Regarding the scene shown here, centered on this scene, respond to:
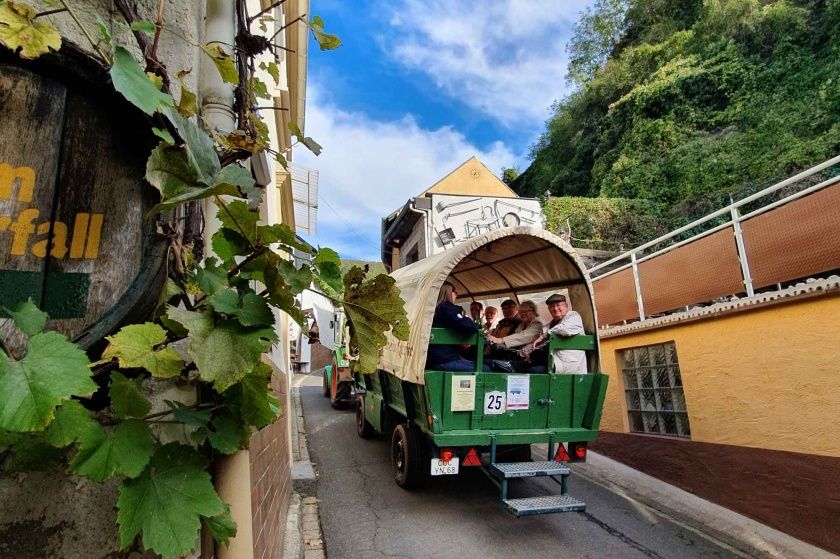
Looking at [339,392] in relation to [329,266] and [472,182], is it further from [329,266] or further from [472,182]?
[472,182]

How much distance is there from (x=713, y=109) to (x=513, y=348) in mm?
19768

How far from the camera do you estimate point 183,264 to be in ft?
4.08

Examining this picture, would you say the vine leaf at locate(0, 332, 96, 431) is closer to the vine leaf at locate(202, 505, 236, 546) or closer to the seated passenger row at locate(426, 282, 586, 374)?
the vine leaf at locate(202, 505, 236, 546)

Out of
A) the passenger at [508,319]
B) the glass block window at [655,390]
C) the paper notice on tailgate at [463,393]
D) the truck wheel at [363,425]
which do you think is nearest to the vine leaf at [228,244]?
the paper notice on tailgate at [463,393]

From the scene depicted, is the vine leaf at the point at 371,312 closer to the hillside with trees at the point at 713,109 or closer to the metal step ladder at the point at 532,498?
the metal step ladder at the point at 532,498

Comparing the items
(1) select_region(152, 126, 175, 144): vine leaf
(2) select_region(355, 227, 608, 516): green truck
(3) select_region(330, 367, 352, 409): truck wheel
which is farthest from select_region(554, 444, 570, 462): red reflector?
(3) select_region(330, 367, 352, 409): truck wheel

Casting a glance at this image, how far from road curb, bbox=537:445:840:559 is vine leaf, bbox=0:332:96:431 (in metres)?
5.42

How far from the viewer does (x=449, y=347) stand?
16.8ft

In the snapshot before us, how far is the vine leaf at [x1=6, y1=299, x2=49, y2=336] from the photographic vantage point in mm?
802

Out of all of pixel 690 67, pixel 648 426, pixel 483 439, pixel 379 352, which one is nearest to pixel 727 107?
pixel 690 67

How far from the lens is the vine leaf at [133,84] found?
886 mm

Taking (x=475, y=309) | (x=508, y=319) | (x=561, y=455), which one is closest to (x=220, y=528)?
(x=561, y=455)

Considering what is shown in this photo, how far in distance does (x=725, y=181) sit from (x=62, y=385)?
66.3 ft

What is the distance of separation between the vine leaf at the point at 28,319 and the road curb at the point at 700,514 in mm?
5484
